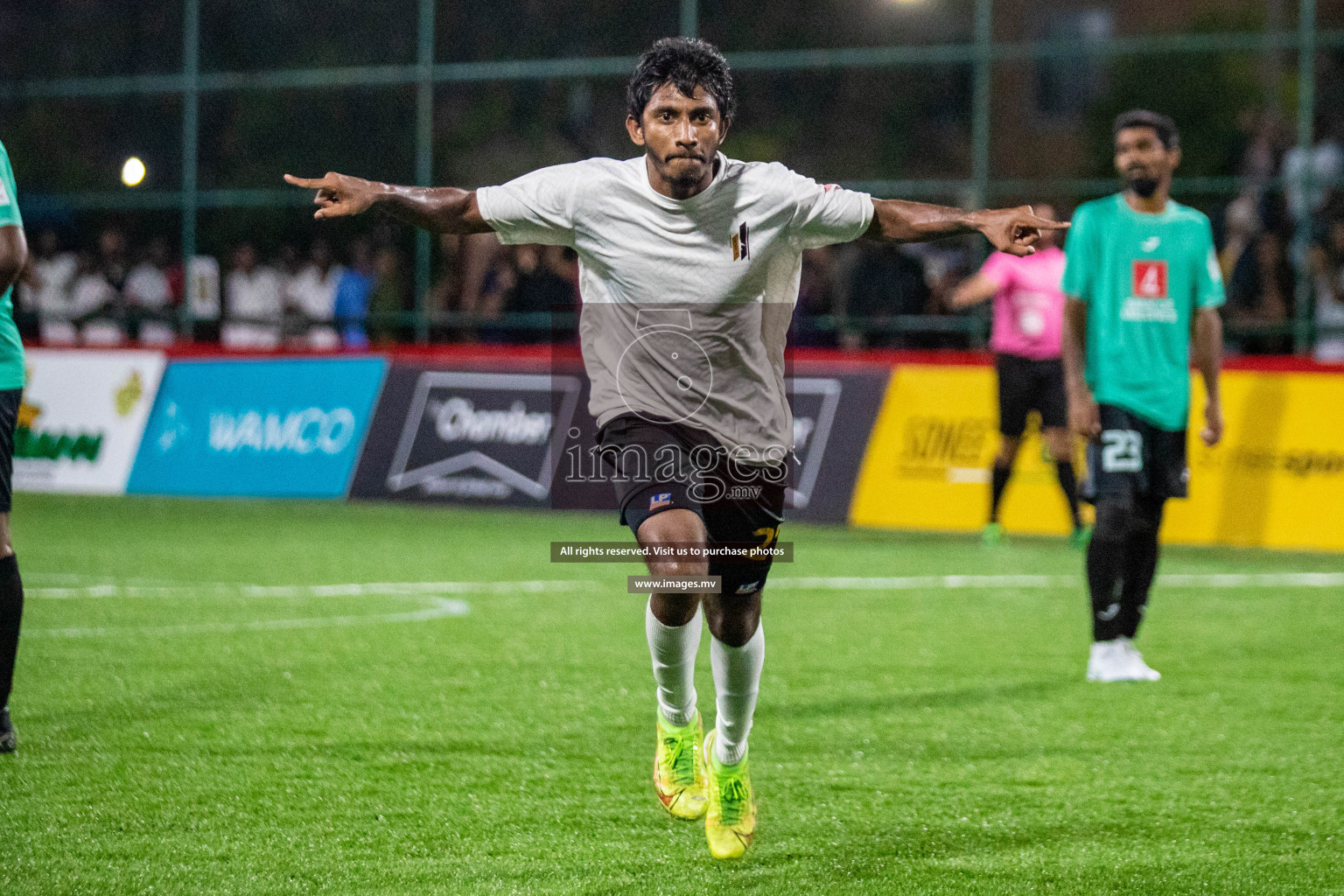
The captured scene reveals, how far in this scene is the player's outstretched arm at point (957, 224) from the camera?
4.93 metres

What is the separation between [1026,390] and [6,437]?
776 centimetres

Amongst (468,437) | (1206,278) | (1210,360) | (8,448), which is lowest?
(468,437)

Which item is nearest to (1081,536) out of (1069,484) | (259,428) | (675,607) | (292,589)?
(1069,484)

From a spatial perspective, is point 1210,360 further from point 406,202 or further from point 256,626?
point 256,626

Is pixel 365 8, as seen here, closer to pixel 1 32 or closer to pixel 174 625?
pixel 1 32

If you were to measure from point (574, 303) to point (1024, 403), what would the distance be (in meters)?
7.10

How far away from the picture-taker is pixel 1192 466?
12.6 metres

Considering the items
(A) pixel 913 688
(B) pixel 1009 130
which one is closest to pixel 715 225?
(A) pixel 913 688

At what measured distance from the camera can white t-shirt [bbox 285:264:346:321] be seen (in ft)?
67.7

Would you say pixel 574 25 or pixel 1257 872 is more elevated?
pixel 574 25

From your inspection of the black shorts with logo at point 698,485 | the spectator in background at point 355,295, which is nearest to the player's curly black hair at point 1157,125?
the black shorts with logo at point 698,485

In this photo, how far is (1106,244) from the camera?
769 cm

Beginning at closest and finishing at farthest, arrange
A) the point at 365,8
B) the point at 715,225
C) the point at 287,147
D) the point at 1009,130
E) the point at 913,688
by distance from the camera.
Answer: the point at 715,225 < the point at 913,688 < the point at 287,147 < the point at 365,8 < the point at 1009,130

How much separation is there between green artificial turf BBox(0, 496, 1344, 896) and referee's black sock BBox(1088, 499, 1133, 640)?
0.93ft
